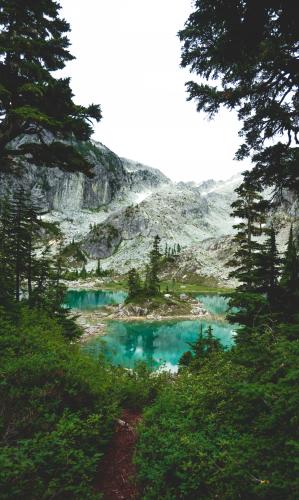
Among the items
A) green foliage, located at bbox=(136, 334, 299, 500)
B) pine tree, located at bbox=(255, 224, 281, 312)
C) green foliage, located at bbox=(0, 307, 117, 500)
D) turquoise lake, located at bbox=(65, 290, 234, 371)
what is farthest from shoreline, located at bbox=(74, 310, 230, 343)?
green foliage, located at bbox=(136, 334, 299, 500)

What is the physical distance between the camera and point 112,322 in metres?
54.9

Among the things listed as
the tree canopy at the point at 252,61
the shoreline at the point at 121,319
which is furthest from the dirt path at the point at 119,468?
the shoreline at the point at 121,319

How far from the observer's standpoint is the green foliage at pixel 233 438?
370 centimetres

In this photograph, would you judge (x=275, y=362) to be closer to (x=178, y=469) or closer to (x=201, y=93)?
(x=178, y=469)

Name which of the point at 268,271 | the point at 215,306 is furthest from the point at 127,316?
the point at 268,271

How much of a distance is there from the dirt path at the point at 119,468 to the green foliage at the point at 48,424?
29 cm

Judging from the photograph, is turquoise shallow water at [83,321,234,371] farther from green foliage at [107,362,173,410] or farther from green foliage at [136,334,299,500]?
green foliage at [136,334,299,500]

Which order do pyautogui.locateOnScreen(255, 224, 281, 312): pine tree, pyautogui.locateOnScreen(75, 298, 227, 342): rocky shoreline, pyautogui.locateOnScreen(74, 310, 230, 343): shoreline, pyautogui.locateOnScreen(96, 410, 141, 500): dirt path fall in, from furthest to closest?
pyautogui.locateOnScreen(75, 298, 227, 342): rocky shoreline < pyautogui.locateOnScreen(74, 310, 230, 343): shoreline < pyautogui.locateOnScreen(255, 224, 281, 312): pine tree < pyautogui.locateOnScreen(96, 410, 141, 500): dirt path

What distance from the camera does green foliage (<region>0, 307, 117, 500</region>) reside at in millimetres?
3928

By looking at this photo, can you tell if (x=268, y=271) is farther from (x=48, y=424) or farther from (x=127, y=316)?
(x=127, y=316)

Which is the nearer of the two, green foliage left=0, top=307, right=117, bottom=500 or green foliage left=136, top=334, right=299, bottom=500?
green foliage left=136, top=334, right=299, bottom=500

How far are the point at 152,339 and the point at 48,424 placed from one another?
41.8 meters

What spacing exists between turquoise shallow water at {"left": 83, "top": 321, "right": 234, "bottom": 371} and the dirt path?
994 inches

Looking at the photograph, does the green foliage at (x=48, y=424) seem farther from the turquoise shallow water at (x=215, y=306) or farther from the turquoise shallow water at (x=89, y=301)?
the turquoise shallow water at (x=89, y=301)
